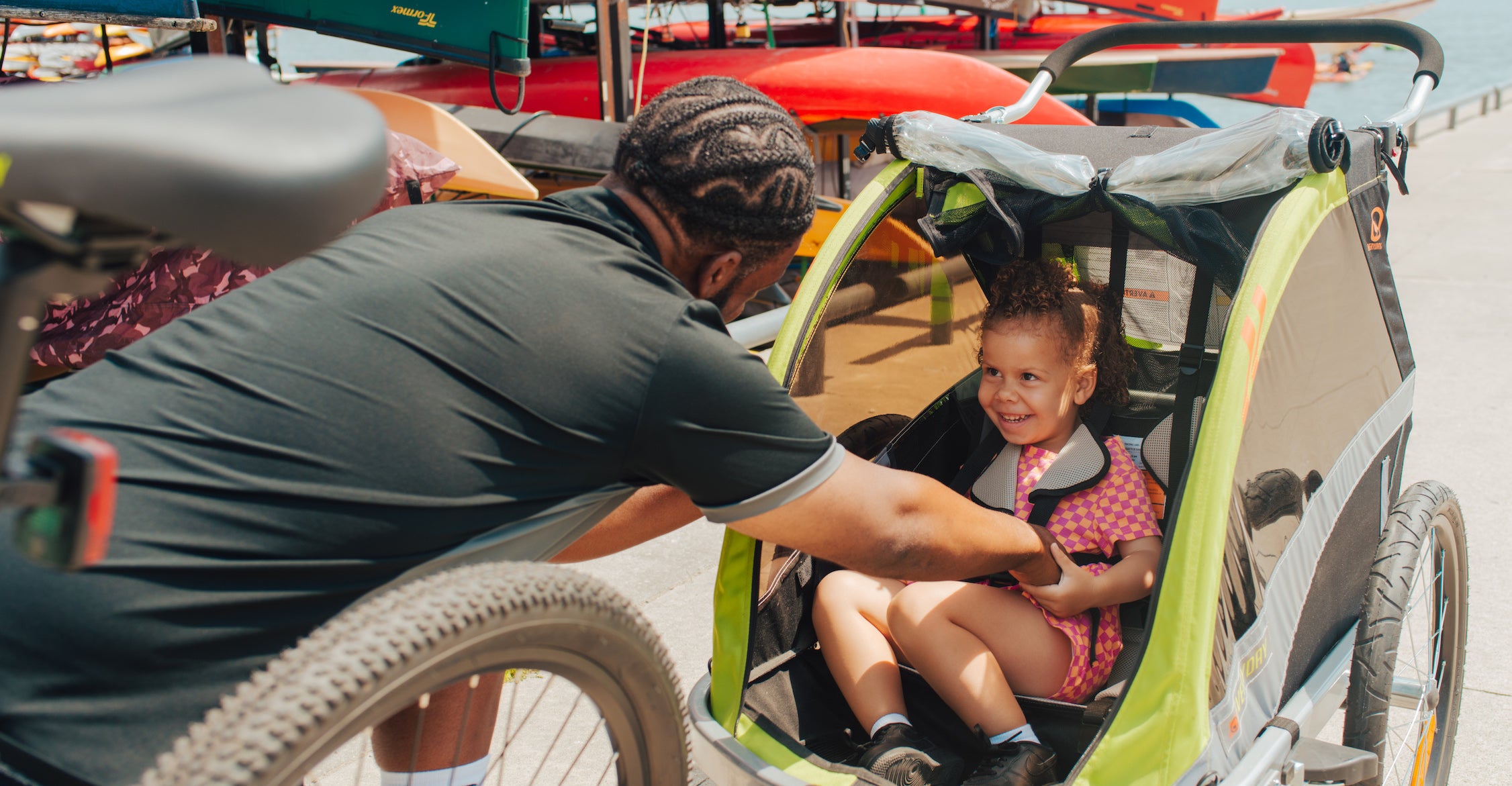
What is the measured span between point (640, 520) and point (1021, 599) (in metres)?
0.77

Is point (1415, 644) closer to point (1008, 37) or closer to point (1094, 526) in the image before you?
point (1094, 526)

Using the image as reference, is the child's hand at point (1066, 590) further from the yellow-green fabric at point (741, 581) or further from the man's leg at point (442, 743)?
the man's leg at point (442, 743)

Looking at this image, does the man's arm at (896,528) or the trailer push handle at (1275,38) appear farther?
the trailer push handle at (1275,38)

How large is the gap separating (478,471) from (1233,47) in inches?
419

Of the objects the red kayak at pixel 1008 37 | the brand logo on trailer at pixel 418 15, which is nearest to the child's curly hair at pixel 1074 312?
the brand logo on trailer at pixel 418 15

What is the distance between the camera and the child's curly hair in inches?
94.7

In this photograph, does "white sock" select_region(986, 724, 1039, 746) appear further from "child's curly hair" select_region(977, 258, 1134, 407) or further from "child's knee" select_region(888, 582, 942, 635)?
"child's curly hair" select_region(977, 258, 1134, 407)

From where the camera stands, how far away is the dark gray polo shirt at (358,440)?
1159 millimetres

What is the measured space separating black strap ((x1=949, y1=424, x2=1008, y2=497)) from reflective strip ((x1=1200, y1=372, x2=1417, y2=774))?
709 millimetres

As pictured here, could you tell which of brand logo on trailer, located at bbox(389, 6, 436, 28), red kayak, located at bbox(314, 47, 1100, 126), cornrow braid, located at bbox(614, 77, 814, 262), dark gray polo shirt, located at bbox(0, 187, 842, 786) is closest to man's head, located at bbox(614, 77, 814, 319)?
cornrow braid, located at bbox(614, 77, 814, 262)

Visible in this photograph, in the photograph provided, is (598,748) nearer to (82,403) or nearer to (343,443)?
(343,443)

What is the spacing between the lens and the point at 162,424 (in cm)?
122

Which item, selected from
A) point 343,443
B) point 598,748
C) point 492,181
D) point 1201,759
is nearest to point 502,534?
point 343,443

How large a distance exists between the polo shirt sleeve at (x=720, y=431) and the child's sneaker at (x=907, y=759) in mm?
693
